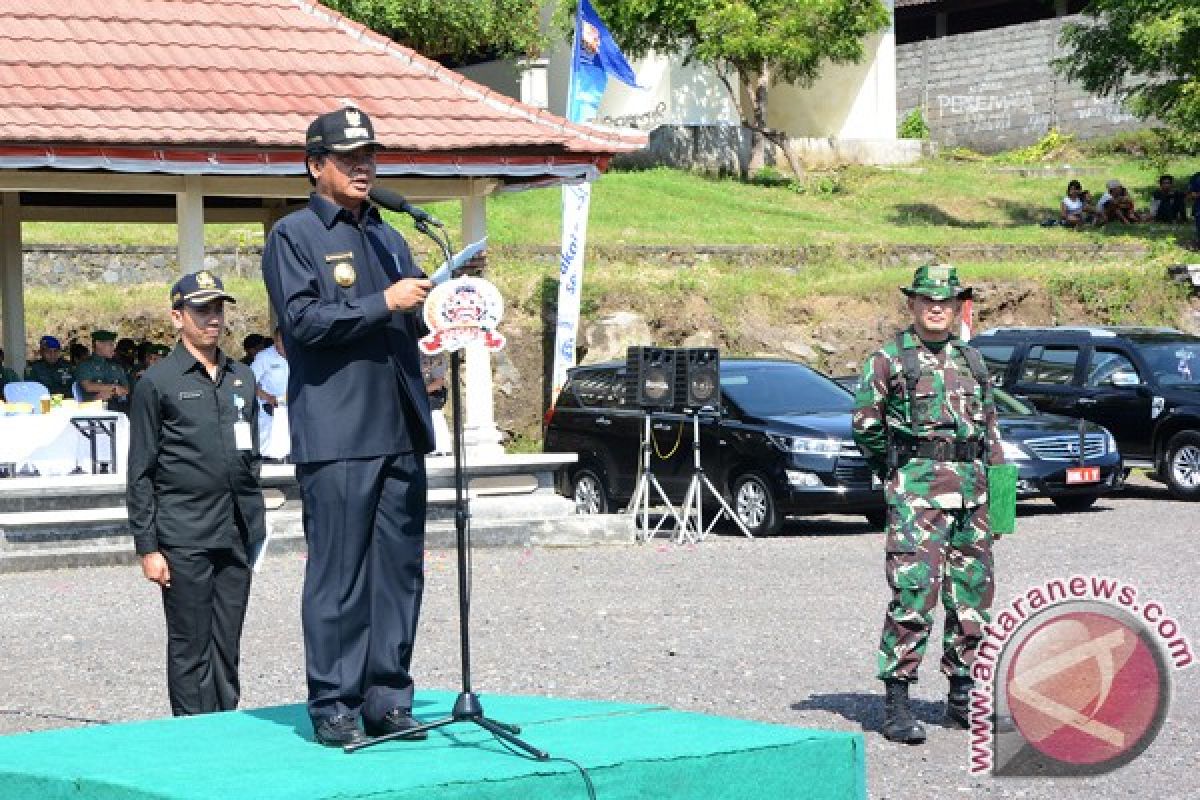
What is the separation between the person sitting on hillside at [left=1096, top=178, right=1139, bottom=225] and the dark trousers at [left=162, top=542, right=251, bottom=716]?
33.5 meters

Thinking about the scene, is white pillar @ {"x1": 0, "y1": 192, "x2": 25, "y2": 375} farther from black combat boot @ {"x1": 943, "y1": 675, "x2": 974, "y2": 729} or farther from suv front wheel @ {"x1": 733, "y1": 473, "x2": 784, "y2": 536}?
black combat boot @ {"x1": 943, "y1": 675, "x2": 974, "y2": 729}

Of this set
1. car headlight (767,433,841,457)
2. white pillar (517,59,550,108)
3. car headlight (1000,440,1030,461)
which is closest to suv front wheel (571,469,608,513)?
car headlight (767,433,841,457)

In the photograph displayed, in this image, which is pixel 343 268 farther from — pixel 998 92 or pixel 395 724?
pixel 998 92

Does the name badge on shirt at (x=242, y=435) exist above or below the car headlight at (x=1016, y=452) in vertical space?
above

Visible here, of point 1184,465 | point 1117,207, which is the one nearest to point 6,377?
point 1184,465

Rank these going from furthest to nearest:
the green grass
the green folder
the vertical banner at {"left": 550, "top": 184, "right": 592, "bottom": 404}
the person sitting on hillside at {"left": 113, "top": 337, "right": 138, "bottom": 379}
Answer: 1. the green grass
2. the vertical banner at {"left": 550, "top": 184, "right": 592, "bottom": 404}
3. the person sitting on hillside at {"left": 113, "top": 337, "right": 138, "bottom": 379}
4. the green folder

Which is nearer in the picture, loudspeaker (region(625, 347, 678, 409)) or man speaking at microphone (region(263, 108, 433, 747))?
man speaking at microphone (region(263, 108, 433, 747))

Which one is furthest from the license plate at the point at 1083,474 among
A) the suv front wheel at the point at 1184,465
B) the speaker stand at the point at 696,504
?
the speaker stand at the point at 696,504

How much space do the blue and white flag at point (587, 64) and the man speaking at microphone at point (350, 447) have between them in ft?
57.7

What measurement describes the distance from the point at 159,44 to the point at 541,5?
86.3ft

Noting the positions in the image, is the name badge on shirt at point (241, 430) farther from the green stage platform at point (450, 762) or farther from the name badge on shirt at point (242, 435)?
the green stage platform at point (450, 762)

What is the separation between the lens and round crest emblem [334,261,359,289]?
6.21m

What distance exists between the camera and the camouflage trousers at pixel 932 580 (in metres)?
8.78

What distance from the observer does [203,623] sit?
7.86m
